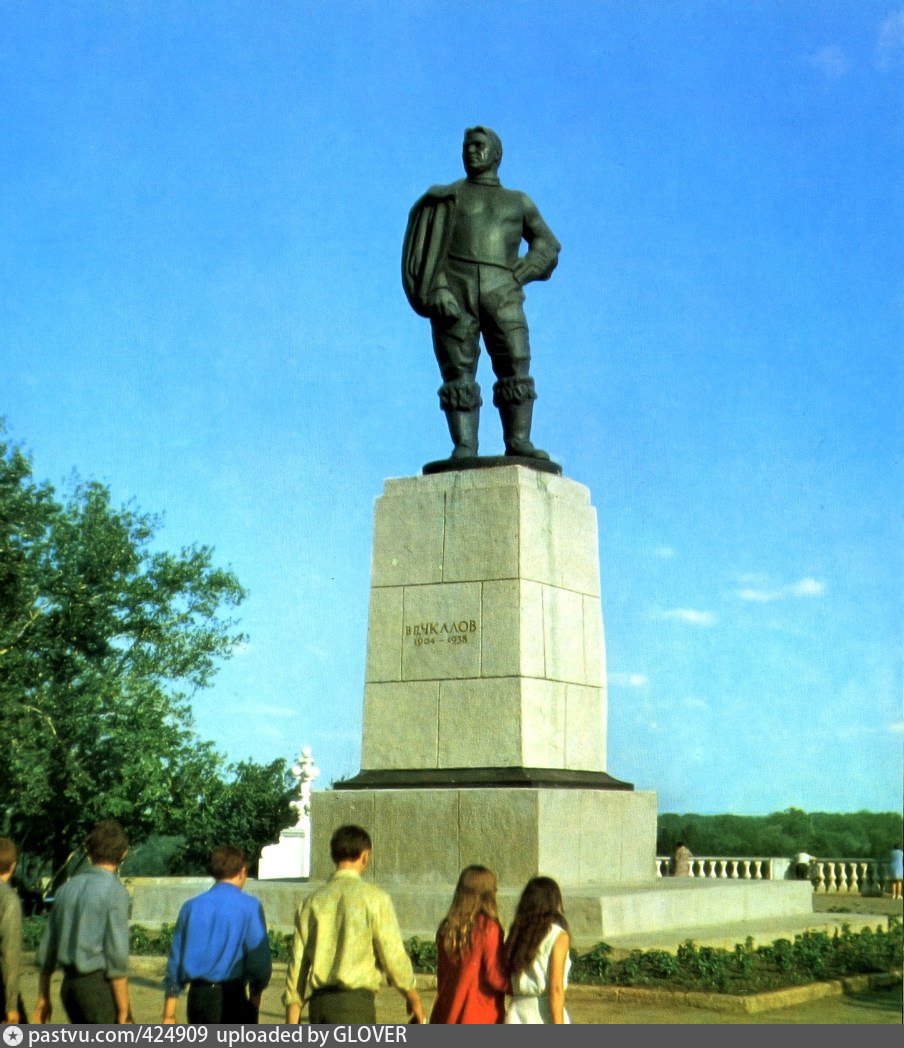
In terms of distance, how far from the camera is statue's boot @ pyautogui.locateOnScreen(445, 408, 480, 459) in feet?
49.8

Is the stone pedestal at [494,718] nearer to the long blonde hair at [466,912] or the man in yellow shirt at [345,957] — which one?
the man in yellow shirt at [345,957]

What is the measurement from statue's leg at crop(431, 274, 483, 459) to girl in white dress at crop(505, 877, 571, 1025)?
902cm

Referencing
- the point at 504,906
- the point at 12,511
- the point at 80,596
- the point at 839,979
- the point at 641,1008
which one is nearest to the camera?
the point at 641,1008

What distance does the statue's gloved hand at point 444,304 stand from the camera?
15.1 m

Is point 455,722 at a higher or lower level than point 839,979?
higher

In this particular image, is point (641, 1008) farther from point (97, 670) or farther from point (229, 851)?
point (97, 670)

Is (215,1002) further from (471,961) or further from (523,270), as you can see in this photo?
(523,270)

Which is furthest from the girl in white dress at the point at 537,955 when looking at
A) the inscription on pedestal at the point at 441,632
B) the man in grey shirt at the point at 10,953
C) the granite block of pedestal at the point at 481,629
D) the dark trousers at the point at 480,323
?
the dark trousers at the point at 480,323

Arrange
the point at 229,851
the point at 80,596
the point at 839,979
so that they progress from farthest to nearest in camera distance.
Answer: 1. the point at 80,596
2. the point at 839,979
3. the point at 229,851

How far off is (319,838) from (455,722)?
1714 millimetres

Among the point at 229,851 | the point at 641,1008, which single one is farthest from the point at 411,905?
the point at 229,851

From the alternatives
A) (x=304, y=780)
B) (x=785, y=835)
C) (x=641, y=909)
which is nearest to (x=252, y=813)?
(x=304, y=780)

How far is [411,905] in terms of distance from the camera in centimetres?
1278

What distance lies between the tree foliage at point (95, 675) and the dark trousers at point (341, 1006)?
2286 centimetres
